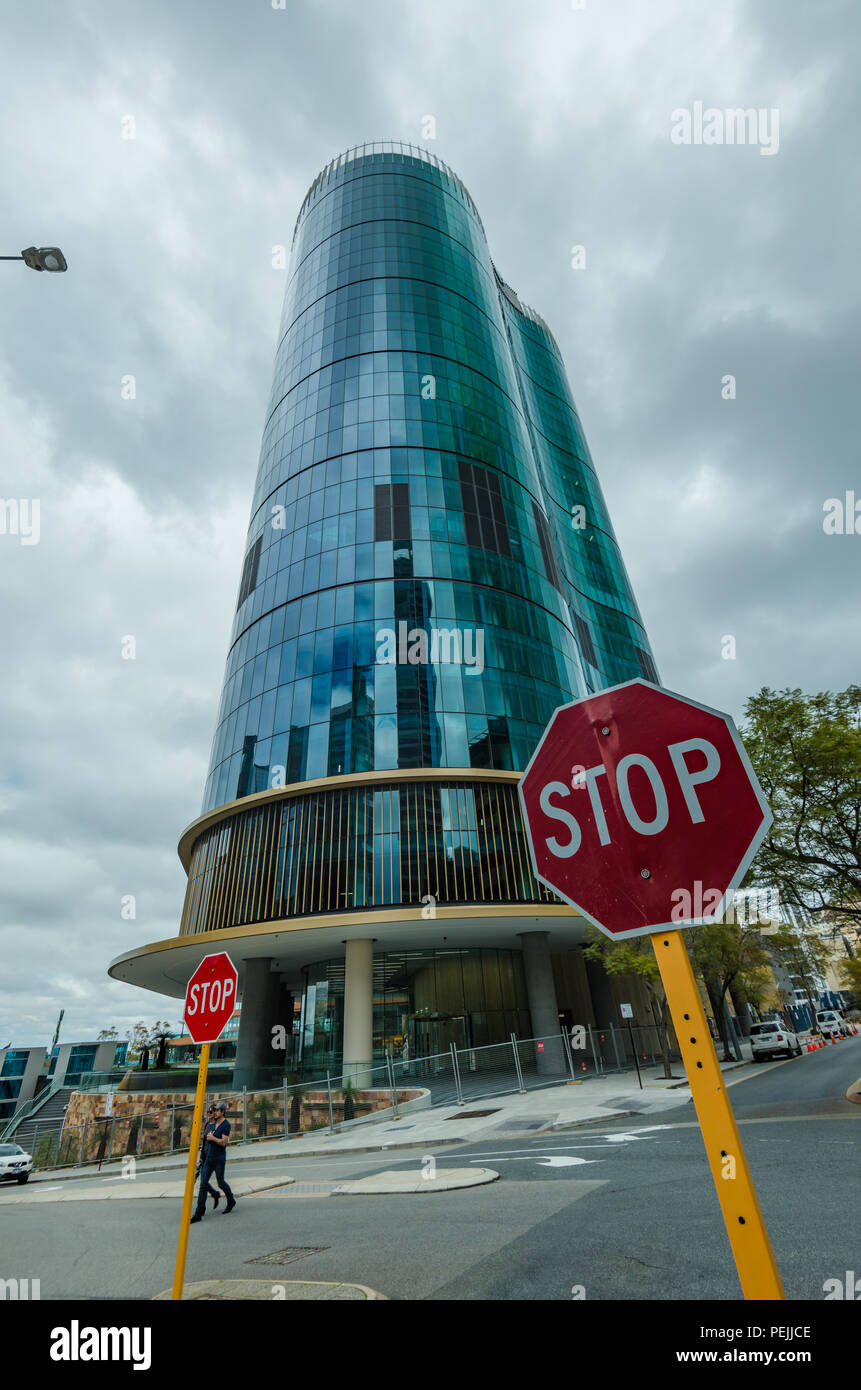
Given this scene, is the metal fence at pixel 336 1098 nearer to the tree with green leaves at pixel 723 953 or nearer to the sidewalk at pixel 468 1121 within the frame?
the sidewalk at pixel 468 1121

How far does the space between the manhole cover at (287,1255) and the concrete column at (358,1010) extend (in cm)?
1945

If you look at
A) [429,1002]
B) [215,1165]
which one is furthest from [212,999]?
[429,1002]

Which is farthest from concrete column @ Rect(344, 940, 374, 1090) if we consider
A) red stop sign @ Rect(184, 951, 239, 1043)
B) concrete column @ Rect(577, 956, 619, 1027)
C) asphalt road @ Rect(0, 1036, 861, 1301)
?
red stop sign @ Rect(184, 951, 239, 1043)

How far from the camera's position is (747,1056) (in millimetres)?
38375

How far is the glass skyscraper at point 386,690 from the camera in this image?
96.1 ft

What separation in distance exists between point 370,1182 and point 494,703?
24455mm

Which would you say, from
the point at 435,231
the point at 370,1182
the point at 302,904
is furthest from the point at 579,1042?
the point at 435,231

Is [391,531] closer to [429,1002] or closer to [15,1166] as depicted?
[429,1002]

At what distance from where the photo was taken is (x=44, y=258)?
9289 mm

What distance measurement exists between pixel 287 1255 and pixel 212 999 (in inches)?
118

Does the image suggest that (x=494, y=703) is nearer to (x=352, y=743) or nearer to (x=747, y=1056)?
(x=352, y=743)

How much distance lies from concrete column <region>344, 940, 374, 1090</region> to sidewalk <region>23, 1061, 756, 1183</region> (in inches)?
159

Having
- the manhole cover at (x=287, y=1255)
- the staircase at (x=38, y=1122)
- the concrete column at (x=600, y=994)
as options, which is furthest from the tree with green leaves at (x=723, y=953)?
the staircase at (x=38, y=1122)

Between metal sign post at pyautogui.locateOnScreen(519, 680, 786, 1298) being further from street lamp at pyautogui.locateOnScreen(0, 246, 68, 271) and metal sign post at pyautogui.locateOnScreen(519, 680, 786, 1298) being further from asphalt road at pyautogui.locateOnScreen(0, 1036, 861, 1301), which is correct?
street lamp at pyautogui.locateOnScreen(0, 246, 68, 271)
